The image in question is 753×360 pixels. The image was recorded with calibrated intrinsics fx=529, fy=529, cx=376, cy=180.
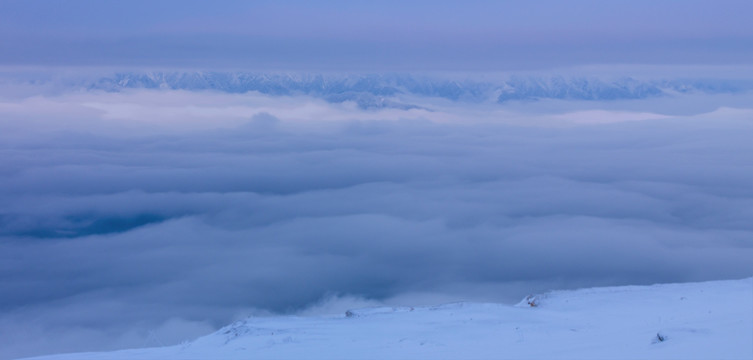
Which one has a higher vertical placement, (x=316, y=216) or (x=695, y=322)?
(x=695, y=322)

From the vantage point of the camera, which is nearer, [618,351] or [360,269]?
[618,351]

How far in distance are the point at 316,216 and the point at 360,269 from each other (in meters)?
36.4

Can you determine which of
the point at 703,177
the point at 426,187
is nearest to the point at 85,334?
the point at 426,187

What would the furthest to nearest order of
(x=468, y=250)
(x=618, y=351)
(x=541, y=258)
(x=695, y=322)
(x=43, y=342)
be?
(x=468, y=250)
(x=541, y=258)
(x=43, y=342)
(x=695, y=322)
(x=618, y=351)

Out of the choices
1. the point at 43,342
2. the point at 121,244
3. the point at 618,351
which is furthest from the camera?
the point at 121,244

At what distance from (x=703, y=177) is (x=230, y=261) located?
11366cm

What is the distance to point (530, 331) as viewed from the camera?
582 inches

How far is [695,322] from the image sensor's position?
1310 centimetres

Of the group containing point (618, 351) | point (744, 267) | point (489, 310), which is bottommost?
point (744, 267)

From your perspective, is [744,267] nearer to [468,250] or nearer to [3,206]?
[468,250]

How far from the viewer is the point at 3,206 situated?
122188 mm

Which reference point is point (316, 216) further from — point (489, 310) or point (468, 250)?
point (489, 310)

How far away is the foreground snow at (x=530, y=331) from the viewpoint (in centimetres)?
1137

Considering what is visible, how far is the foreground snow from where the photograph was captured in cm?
1137
